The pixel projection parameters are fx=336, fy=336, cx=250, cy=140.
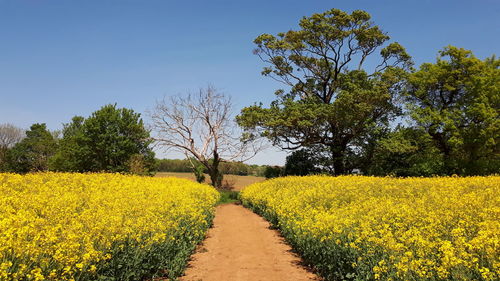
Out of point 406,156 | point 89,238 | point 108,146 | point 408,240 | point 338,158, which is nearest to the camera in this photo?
point 89,238

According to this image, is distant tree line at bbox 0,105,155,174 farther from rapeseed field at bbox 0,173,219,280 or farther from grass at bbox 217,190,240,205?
rapeseed field at bbox 0,173,219,280

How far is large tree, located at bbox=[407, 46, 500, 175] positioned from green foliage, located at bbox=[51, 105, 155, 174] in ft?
112

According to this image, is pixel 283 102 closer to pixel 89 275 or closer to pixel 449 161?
pixel 449 161

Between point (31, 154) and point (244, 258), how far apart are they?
234ft

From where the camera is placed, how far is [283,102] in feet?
112

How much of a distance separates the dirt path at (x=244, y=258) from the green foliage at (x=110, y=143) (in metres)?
35.3

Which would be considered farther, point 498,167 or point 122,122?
point 122,122

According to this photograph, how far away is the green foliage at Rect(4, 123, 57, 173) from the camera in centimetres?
6359

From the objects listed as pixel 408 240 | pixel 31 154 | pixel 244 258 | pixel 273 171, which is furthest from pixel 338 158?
pixel 31 154

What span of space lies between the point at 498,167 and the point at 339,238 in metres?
26.2

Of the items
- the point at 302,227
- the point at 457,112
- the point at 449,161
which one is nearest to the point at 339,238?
the point at 302,227

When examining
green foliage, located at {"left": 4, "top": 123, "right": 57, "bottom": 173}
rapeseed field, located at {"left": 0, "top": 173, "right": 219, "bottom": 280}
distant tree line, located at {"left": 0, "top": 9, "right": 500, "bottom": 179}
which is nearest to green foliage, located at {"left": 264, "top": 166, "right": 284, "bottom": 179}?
distant tree line, located at {"left": 0, "top": 9, "right": 500, "bottom": 179}

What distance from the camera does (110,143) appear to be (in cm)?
4828

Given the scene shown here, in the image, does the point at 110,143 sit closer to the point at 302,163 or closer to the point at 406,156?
the point at 302,163
